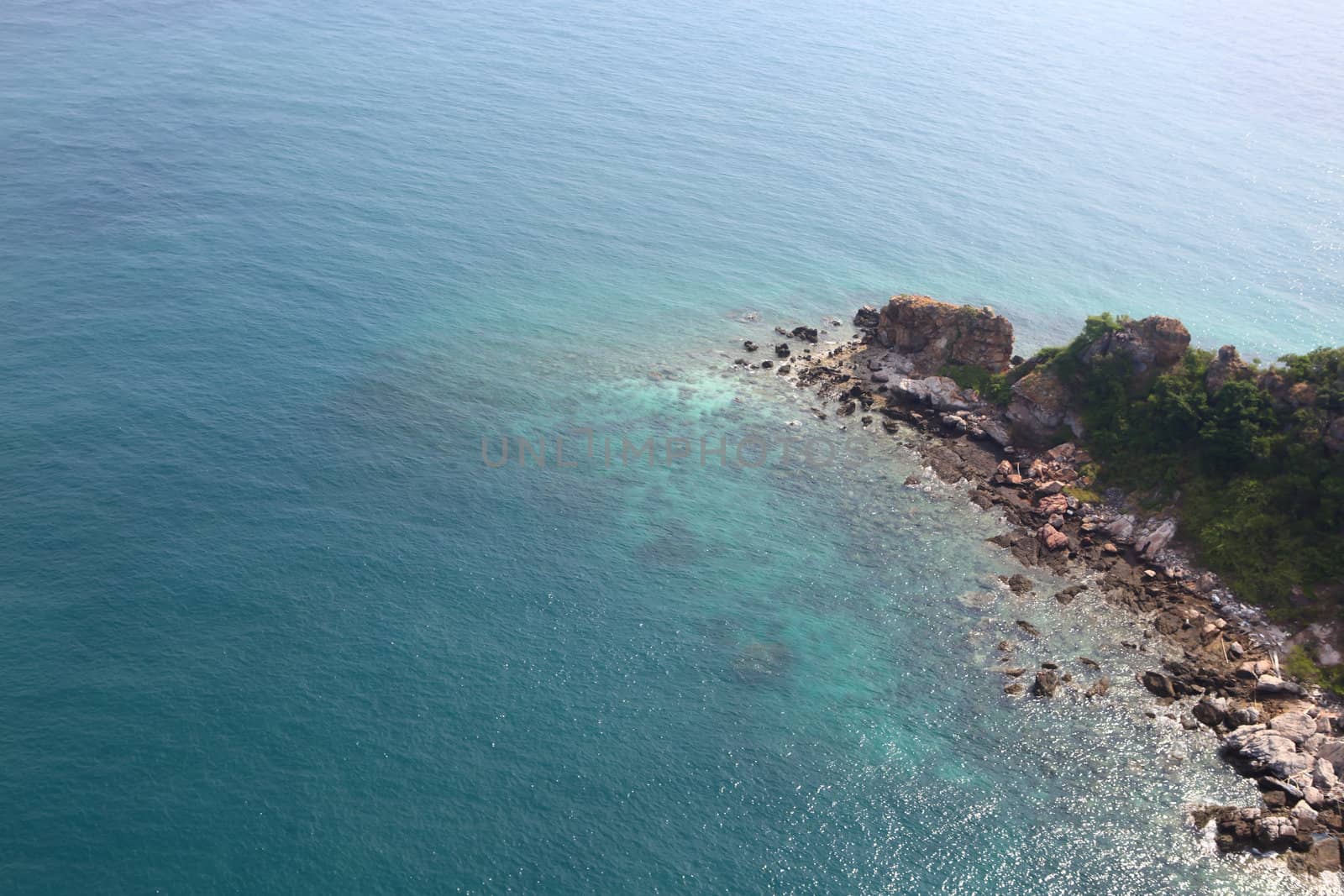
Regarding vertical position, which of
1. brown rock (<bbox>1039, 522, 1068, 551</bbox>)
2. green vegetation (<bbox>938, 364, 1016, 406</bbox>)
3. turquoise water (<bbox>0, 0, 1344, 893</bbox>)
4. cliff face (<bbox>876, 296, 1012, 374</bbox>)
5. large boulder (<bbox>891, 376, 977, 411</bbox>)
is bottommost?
turquoise water (<bbox>0, 0, 1344, 893</bbox>)

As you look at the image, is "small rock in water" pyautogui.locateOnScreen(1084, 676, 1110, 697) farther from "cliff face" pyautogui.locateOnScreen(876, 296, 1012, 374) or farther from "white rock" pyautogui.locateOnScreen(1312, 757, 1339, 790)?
"cliff face" pyautogui.locateOnScreen(876, 296, 1012, 374)

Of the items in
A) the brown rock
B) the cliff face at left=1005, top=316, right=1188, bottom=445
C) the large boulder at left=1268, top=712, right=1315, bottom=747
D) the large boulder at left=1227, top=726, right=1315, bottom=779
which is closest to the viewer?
the large boulder at left=1227, top=726, right=1315, bottom=779

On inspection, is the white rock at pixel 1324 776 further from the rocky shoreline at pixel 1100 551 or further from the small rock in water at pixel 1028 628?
the small rock in water at pixel 1028 628

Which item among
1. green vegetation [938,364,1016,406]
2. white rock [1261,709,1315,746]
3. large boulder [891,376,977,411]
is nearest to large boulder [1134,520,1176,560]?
white rock [1261,709,1315,746]

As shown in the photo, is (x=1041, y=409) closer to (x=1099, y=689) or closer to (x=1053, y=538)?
(x=1053, y=538)

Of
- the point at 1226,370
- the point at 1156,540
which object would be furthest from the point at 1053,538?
the point at 1226,370

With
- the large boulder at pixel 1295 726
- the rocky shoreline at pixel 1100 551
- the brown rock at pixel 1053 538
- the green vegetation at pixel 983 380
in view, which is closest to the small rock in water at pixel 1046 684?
the rocky shoreline at pixel 1100 551
